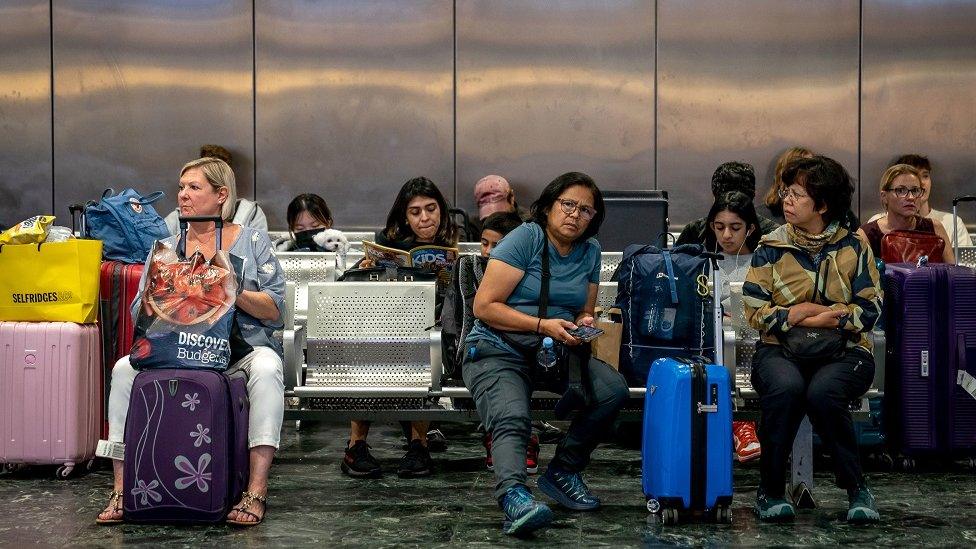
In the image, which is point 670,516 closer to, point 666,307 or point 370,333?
point 666,307

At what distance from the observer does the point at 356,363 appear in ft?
18.7

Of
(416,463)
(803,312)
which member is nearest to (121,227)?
(416,463)

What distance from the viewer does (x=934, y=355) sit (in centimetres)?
577

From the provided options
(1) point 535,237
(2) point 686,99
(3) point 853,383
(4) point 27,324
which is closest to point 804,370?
(3) point 853,383

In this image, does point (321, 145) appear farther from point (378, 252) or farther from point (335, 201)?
point (378, 252)

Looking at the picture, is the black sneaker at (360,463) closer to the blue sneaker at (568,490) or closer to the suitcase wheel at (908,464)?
the blue sneaker at (568,490)

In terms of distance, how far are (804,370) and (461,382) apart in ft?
5.12

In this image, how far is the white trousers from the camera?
4875 millimetres

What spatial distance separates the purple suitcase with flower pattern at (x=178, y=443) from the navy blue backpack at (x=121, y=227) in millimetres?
1348

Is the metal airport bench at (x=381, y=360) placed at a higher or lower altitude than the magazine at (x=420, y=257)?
lower

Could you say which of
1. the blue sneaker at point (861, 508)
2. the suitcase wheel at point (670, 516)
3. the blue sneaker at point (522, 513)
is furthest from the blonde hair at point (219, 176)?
the blue sneaker at point (861, 508)

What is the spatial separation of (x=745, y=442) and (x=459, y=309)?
171 cm

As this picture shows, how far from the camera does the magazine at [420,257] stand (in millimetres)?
6000

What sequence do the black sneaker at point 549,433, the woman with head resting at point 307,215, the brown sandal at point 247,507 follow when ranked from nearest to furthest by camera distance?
the brown sandal at point 247,507 → the black sneaker at point 549,433 → the woman with head resting at point 307,215
